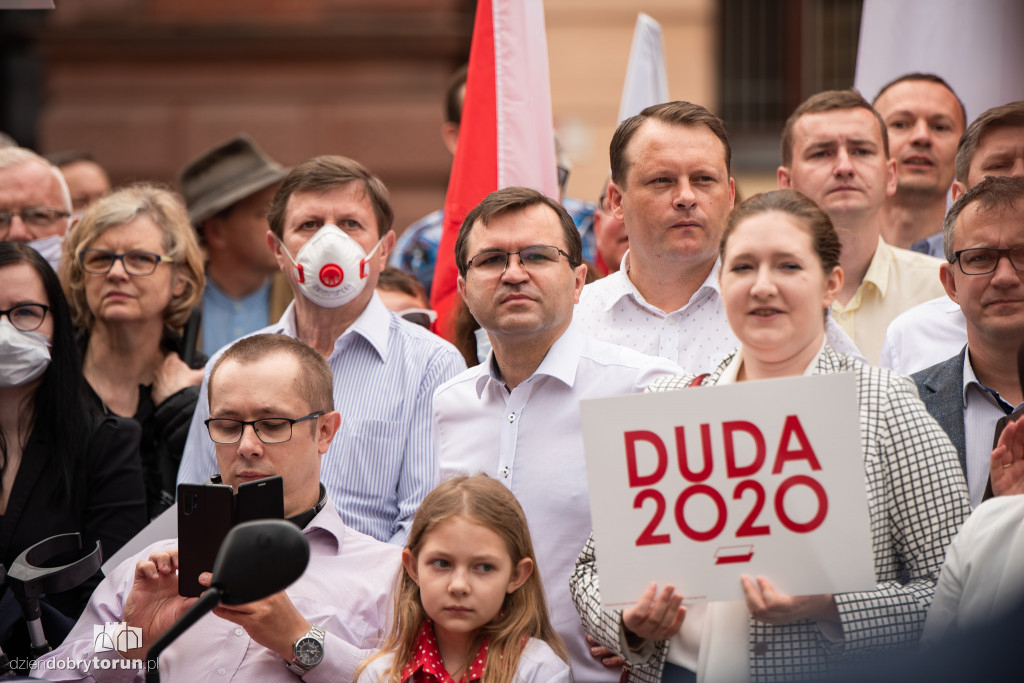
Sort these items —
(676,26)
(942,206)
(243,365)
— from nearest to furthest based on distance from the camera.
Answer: (243,365) → (942,206) → (676,26)

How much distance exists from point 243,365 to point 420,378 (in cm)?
95

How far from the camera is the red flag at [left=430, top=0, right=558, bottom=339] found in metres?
5.87

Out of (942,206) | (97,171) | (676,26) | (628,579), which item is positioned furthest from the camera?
(676,26)

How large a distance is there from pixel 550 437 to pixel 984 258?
5.05ft

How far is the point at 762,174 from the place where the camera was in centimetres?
1270

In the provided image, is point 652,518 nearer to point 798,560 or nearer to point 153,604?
point 798,560

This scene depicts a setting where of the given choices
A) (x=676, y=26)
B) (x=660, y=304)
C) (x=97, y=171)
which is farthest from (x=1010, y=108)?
(x=676, y=26)

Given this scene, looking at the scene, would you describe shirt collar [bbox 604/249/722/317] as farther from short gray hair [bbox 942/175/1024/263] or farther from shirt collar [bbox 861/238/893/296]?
shirt collar [bbox 861/238/893/296]

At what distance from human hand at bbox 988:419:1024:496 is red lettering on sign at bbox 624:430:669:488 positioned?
3.04ft

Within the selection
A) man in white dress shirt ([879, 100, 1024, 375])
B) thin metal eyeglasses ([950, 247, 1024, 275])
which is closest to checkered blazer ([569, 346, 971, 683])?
thin metal eyeglasses ([950, 247, 1024, 275])

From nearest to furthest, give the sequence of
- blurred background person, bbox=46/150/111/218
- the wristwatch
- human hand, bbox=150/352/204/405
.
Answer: the wristwatch → human hand, bbox=150/352/204/405 → blurred background person, bbox=46/150/111/218

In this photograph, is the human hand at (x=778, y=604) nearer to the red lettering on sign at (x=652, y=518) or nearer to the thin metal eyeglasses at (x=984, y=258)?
the red lettering on sign at (x=652, y=518)

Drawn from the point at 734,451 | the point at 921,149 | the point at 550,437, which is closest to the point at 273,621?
the point at 550,437

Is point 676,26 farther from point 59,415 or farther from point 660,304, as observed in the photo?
point 59,415
